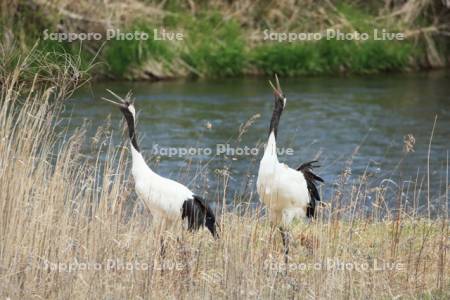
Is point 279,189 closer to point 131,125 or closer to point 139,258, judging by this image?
point 131,125

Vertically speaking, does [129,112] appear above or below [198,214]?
above

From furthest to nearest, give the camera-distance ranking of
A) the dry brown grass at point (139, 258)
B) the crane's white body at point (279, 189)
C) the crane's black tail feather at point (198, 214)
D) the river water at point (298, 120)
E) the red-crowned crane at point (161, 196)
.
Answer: the river water at point (298, 120) < the crane's white body at point (279, 189) < the red-crowned crane at point (161, 196) < the crane's black tail feather at point (198, 214) < the dry brown grass at point (139, 258)

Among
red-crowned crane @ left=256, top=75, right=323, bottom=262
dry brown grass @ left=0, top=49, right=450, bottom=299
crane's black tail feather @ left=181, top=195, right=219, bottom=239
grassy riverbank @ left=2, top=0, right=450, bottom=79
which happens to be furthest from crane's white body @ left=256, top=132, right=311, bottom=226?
grassy riverbank @ left=2, top=0, right=450, bottom=79

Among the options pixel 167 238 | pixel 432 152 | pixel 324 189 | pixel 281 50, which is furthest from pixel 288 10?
pixel 167 238

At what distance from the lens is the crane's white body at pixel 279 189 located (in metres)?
7.92

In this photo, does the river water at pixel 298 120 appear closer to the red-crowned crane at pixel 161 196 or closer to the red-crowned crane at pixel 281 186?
the red-crowned crane at pixel 281 186

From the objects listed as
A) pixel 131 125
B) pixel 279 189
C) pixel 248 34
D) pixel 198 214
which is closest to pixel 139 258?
pixel 198 214

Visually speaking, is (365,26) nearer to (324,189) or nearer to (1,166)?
(324,189)

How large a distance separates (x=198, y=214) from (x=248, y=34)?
13.3 metres

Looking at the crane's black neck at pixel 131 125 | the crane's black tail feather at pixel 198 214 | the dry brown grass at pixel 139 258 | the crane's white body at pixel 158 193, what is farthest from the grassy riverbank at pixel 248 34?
the dry brown grass at pixel 139 258

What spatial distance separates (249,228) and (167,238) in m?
0.58

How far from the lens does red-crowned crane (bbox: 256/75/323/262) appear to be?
7.93 metres

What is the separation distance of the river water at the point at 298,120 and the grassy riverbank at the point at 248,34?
427 mm

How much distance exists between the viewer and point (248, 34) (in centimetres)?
2044
